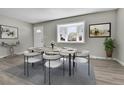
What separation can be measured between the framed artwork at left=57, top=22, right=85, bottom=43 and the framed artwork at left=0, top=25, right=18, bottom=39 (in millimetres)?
2841

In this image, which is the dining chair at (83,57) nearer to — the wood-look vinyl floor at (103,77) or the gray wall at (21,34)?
the wood-look vinyl floor at (103,77)

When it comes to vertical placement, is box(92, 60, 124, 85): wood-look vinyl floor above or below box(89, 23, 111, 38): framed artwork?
below

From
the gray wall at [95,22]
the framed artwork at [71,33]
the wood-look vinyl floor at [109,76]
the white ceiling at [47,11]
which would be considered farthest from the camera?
the framed artwork at [71,33]

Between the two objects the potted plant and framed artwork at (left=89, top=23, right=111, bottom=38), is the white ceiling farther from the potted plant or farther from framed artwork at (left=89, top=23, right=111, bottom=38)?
the potted plant

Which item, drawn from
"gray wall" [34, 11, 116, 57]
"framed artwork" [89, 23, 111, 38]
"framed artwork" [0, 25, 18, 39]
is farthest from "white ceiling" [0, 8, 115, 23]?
"framed artwork" [0, 25, 18, 39]

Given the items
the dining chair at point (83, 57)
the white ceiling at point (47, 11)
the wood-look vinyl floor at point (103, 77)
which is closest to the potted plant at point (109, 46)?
the wood-look vinyl floor at point (103, 77)

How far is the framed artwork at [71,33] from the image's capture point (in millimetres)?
5137

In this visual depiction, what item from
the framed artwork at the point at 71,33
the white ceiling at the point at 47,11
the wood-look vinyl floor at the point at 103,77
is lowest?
the wood-look vinyl floor at the point at 103,77

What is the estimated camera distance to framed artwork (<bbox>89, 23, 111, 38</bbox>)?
4464 millimetres

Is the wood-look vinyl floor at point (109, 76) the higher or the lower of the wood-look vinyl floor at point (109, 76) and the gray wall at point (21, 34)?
the lower

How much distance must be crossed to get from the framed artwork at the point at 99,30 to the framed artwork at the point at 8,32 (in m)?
4.74

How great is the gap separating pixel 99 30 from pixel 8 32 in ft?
17.4

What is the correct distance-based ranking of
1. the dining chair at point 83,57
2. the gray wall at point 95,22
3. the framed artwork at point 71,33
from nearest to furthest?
the dining chair at point 83,57, the gray wall at point 95,22, the framed artwork at point 71,33
